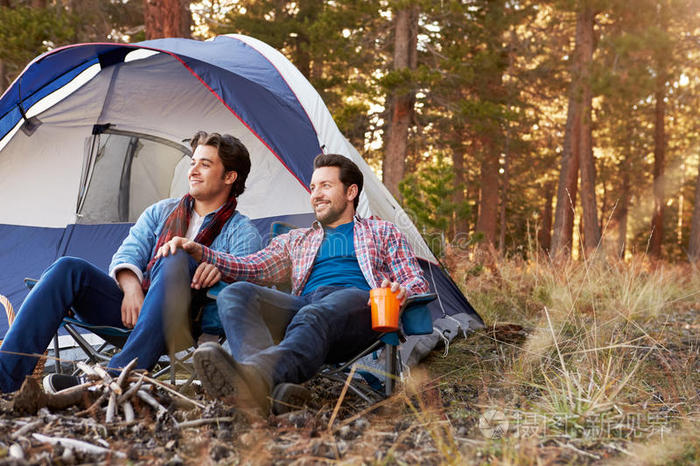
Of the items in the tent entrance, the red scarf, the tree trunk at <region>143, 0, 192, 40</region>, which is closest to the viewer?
the red scarf

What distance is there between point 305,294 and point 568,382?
41.1 inches

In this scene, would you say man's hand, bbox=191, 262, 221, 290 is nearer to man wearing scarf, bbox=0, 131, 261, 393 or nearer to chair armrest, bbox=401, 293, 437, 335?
man wearing scarf, bbox=0, 131, 261, 393

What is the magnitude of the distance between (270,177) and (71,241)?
4.07 ft

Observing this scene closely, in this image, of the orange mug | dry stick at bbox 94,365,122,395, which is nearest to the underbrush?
the orange mug

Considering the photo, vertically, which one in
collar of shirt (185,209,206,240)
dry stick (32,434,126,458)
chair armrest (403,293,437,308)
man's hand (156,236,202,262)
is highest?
collar of shirt (185,209,206,240)

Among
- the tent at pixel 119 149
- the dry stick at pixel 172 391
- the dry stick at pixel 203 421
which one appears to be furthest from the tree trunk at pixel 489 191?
the dry stick at pixel 203 421

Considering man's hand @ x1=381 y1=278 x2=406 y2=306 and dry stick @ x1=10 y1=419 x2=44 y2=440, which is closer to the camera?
dry stick @ x1=10 y1=419 x2=44 y2=440

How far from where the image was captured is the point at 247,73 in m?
3.39

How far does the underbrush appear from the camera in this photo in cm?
164

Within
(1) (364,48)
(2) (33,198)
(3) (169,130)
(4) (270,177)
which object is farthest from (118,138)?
(1) (364,48)

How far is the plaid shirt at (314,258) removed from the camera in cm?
245

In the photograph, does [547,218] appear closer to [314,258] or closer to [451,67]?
[451,67]

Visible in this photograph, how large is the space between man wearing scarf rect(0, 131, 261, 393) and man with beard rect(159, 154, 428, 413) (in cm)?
12

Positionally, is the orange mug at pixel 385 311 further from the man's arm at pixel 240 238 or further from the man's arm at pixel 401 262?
the man's arm at pixel 240 238
